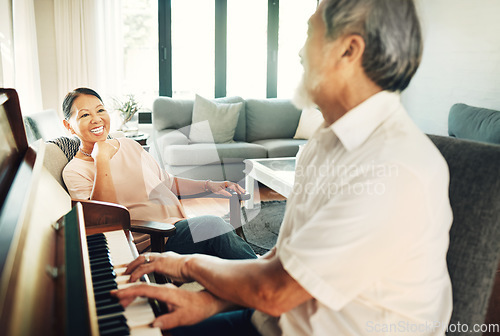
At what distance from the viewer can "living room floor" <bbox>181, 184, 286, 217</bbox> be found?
12.2 feet

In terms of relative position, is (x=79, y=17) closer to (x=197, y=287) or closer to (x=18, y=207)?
(x=197, y=287)

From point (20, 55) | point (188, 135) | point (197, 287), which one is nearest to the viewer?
point (197, 287)

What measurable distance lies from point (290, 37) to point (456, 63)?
86.8 inches

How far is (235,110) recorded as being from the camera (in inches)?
181

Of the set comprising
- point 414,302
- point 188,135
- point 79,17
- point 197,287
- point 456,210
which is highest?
point 79,17

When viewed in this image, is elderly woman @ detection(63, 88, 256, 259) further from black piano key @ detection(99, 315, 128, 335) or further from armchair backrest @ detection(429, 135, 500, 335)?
armchair backrest @ detection(429, 135, 500, 335)

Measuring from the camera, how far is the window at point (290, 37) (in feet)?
18.6

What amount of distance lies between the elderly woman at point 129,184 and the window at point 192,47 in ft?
11.6

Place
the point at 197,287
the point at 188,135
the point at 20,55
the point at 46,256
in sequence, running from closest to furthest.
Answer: the point at 46,256 < the point at 197,287 < the point at 20,55 < the point at 188,135

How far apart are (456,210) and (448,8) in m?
4.60

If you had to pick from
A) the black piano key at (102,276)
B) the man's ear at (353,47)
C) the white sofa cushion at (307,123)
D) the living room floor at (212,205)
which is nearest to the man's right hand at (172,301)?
the black piano key at (102,276)

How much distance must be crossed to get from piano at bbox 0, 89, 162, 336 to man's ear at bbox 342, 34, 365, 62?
685mm

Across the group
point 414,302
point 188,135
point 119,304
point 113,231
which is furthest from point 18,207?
point 188,135

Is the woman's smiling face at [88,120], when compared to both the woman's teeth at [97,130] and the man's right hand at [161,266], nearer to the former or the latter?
the woman's teeth at [97,130]
